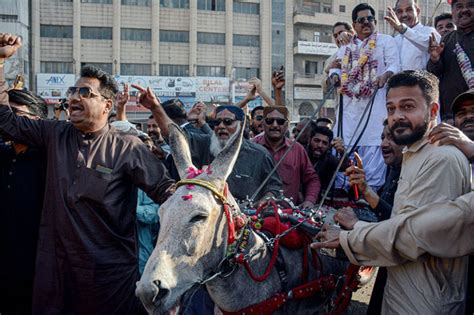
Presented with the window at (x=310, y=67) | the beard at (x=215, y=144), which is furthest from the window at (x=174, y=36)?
the beard at (x=215, y=144)

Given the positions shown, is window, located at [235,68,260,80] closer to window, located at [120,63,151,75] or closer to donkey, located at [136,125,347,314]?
window, located at [120,63,151,75]

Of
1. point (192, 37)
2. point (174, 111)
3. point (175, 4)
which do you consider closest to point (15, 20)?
point (175, 4)

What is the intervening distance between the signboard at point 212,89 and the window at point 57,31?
11.9 metres

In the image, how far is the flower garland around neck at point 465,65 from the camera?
4.93m

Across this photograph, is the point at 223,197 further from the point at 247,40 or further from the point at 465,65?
the point at 247,40

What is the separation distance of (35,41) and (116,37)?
6625mm

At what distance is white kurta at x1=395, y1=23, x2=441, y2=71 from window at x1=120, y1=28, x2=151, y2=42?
35.6 m

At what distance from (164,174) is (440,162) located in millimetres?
2238

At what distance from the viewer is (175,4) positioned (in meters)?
39.8

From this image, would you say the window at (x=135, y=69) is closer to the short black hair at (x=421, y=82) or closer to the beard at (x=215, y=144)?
the beard at (x=215, y=144)

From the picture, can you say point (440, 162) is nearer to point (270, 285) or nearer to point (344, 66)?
point (270, 285)

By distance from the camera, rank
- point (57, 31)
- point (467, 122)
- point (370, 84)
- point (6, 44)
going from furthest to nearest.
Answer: point (57, 31) → point (370, 84) → point (6, 44) → point (467, 122)

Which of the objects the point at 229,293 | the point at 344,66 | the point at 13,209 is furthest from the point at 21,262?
the point at 344,66

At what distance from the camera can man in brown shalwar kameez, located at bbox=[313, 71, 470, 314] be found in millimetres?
2680
